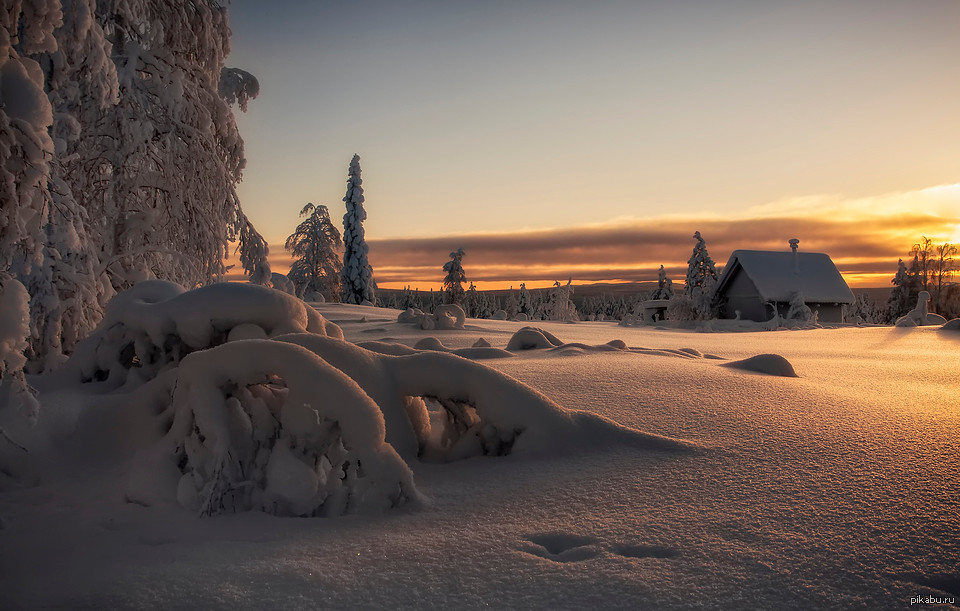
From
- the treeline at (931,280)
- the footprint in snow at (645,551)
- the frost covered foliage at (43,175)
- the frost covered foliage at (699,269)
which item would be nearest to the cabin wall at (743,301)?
the frost covered foliage at (699,269)

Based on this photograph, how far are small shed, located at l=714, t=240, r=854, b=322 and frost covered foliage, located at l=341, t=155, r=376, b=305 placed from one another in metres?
22.3

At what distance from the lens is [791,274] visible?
97.7ft

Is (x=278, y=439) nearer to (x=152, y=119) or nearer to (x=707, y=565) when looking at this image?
(x=707, y=565)

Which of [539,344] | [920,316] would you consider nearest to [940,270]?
[920,316]

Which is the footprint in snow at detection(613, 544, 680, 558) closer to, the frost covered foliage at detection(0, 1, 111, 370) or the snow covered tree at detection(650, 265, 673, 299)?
the frost covered foliage at detection(0, 1, 111, 370)

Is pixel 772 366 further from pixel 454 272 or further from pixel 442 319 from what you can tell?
pixel 454 272

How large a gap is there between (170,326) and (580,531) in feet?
11.7

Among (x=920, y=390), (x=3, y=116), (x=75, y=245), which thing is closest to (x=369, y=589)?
(x=3, y=116)

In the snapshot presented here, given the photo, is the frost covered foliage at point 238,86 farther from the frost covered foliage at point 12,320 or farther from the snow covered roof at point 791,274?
the snow covered roof at point 791,274

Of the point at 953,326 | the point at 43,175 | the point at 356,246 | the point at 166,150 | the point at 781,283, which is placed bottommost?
the point at 953,326

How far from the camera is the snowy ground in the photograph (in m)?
2.03

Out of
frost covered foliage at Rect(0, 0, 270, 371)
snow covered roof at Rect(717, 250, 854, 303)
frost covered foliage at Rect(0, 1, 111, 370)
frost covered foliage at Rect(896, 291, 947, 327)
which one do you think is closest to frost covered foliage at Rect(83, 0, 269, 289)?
frost covered foliage at Rect(0, 0, 270, 371)

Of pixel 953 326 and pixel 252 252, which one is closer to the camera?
pixel 252 252

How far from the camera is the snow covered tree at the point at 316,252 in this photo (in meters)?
38.8
